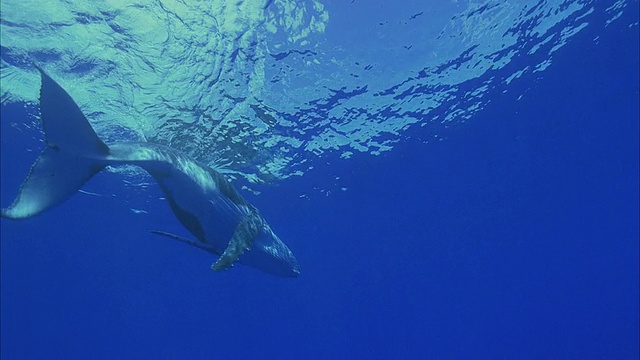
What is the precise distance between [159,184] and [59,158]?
148 centimetres

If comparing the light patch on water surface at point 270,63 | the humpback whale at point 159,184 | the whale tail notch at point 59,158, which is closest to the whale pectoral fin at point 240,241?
the humpback whale at point 159,184

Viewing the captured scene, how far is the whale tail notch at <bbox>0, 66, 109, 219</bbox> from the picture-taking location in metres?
4.60

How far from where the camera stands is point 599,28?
1802cm

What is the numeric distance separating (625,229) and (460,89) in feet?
135

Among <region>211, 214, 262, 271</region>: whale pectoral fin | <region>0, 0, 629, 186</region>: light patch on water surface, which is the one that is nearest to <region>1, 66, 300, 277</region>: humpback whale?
<region>211, 214, 262, 271</region>: whale pectoral fin

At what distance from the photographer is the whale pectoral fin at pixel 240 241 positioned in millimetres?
5423

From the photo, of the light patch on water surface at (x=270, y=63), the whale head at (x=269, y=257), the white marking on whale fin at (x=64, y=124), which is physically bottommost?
the whale head at (x=269, y=257)

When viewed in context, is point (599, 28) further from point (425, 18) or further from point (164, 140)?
point (164, 140)

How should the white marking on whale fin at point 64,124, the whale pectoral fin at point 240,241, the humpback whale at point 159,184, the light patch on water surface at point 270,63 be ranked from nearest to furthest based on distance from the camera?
the white marking on whale fin at point 64,124 → the humpback whale at point 159,184 → the whale pectoral fin at point 240,241 → the light patch on water surface at point 270,63

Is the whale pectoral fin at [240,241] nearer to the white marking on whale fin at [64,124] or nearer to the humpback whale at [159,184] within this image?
the humpback whale at [159,184]

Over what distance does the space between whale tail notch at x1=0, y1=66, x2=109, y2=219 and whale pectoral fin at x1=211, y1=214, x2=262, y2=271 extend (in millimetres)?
1862

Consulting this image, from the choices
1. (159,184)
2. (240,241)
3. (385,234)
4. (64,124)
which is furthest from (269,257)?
(385,234)

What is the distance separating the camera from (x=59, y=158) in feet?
16.1

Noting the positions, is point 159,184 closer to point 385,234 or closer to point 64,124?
point 64,124
